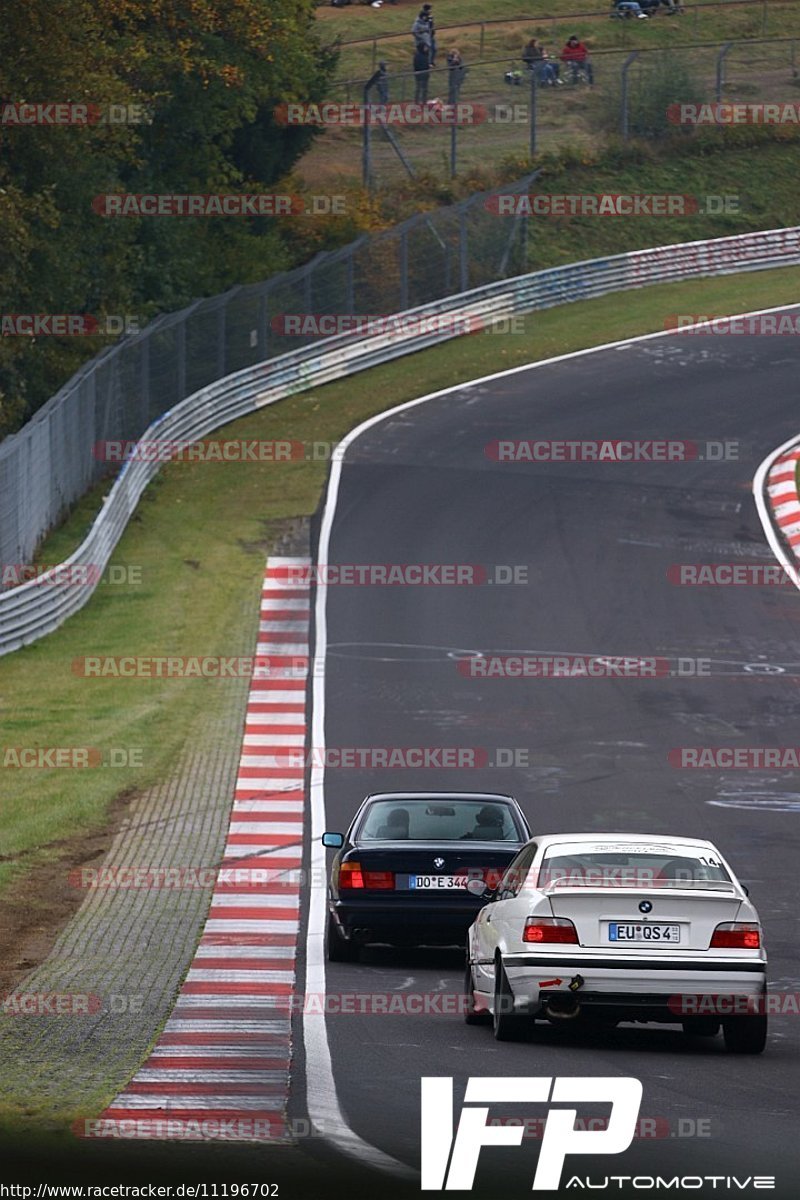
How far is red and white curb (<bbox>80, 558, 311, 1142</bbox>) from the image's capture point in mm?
9086

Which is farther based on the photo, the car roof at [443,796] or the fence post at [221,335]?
the fence post at [221,335]

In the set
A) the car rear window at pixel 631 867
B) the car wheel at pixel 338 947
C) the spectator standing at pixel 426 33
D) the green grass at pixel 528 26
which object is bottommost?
the car wheel at pixel 338 947

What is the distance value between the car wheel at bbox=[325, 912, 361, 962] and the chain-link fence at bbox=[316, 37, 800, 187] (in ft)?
147

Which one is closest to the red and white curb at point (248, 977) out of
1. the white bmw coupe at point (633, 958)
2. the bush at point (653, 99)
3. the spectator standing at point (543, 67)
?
the white bmw coupe at point (633, 958)

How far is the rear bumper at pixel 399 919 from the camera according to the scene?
14320 mm

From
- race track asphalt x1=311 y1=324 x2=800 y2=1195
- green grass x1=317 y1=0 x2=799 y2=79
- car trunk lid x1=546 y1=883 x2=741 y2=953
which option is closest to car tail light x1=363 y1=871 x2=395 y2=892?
race track asphalt x1=311 y1=324 x2=800 y2=1195

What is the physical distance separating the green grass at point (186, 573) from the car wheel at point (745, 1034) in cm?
857

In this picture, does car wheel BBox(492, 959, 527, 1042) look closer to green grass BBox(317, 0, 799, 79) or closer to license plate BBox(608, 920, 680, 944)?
license plate BBox(608, 920, 680, 944)

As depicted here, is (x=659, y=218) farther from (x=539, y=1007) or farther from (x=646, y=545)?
(x=539, y=1007)

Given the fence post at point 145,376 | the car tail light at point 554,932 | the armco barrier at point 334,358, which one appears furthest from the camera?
the fence post at point 145,376

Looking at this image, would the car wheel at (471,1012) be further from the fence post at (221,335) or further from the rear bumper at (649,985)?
the fence post at (221,335)

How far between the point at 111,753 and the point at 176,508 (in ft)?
48.7

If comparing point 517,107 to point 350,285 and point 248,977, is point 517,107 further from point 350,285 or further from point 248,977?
point 248,977

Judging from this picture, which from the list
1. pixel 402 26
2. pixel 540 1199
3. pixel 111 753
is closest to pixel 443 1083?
pixel 540 1199
